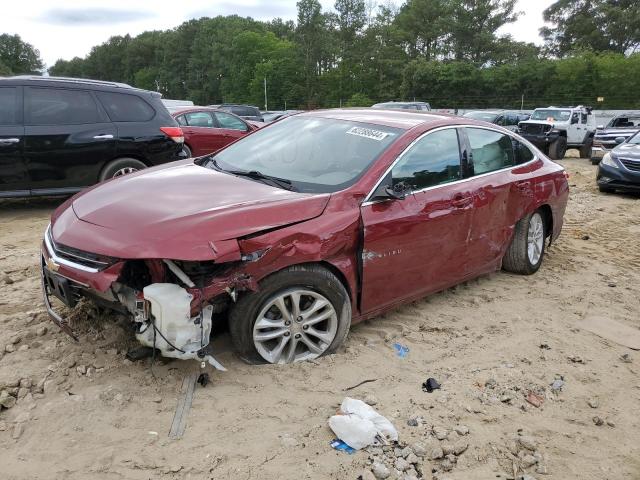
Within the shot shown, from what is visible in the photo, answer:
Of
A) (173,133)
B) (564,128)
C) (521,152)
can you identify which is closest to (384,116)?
(521,152)

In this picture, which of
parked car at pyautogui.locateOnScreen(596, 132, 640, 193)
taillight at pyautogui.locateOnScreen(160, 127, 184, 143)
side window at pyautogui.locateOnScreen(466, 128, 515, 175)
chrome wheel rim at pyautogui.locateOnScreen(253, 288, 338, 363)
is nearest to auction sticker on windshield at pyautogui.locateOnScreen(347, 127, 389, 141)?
side window at pyautogui.locateOnScreen(466, 128, 515, 175)

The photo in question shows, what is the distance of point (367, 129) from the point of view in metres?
4.05

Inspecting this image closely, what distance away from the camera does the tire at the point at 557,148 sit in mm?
16859

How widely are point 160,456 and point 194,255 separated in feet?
3.18

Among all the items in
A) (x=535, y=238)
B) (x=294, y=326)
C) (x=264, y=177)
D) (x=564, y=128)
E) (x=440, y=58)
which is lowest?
(x=294, y=326)

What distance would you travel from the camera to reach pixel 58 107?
6.96m

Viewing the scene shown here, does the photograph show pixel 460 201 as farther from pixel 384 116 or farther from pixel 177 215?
pixel 177 215

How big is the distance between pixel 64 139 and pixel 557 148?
14.9m

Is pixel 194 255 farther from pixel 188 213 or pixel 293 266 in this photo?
pixel 293 266

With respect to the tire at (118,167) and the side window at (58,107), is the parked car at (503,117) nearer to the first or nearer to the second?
the tire at (118,167)

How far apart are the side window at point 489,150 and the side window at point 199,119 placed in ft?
24.6

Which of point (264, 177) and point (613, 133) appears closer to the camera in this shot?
point (264, 177)

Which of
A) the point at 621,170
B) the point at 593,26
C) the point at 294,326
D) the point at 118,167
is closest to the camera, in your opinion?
the point at 294,326

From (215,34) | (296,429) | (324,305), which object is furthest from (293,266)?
(215,34)
